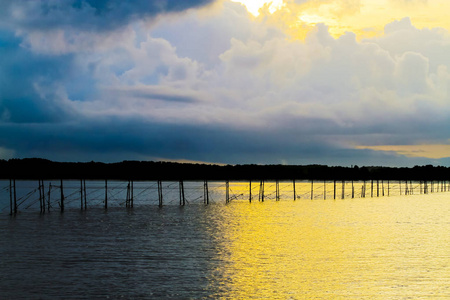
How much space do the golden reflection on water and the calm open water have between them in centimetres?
6

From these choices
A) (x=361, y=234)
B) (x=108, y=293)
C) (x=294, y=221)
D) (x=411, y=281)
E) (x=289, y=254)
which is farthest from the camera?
(x=294, y=221)

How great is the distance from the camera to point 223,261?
32281 mm

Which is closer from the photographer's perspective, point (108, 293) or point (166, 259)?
point (108, 293)

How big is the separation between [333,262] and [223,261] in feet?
25.1

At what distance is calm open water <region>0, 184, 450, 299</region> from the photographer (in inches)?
923

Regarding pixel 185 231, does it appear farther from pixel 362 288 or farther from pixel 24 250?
pixel 362 288

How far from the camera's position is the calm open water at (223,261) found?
923 inches

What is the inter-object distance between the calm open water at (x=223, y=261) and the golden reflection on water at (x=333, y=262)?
6cm

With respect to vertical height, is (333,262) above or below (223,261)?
below

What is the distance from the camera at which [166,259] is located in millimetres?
32219

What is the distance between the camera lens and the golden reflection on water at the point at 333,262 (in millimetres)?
23531

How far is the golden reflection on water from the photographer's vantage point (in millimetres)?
23531

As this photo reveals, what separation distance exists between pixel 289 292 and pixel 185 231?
91.7 feet

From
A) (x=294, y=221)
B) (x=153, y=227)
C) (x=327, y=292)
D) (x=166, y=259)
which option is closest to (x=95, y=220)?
(x=153, y=227)
